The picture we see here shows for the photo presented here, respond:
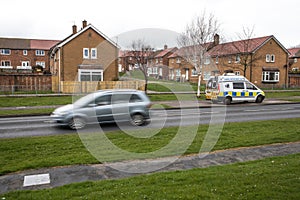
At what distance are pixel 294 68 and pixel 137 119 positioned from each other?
56.8m

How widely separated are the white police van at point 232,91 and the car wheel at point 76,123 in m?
13.4

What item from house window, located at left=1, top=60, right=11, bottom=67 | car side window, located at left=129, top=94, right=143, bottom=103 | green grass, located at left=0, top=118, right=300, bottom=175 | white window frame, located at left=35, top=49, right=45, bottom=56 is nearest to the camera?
green grass, located at left=0, top=118, right=300, bottom=175

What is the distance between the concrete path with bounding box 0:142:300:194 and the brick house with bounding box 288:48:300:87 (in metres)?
40.1

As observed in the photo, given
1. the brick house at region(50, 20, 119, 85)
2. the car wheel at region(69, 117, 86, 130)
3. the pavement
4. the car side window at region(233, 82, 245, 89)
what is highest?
the brick house at region(50, 20, 119, 85)

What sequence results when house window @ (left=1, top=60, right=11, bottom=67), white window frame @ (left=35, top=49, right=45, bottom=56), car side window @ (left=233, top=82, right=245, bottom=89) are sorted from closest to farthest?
car side window @ (left=233, top=82, right=245, bottom=89), house window @ (left=1, top=60, right=11, bottom=67), white window frame @ (left=35, top=49, right=45, bottom=56)

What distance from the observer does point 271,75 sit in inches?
1647

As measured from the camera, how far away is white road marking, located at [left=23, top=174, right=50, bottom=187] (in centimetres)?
533

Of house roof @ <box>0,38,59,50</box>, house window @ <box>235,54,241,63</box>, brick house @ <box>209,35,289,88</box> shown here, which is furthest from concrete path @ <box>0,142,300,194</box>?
house roof @ <box>0,38,59,50</box>

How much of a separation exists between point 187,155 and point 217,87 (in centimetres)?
1518

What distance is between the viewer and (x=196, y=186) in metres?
4.84

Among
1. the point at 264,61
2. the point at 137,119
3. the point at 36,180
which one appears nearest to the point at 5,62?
the point at 264,61

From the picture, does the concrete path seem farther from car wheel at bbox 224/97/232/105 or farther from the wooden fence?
the wooden fence

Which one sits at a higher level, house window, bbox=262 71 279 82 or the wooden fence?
house window, bbox=262 71 279 82

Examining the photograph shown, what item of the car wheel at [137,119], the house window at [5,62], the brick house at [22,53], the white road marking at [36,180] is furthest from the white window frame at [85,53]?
the house window at [5,62]
